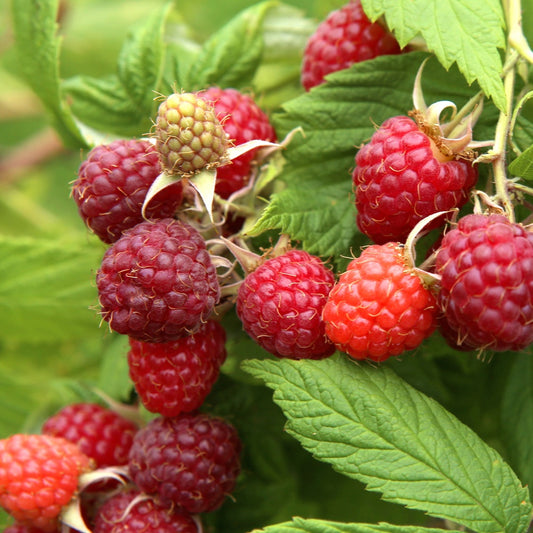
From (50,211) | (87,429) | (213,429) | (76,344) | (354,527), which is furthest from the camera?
(50,211)

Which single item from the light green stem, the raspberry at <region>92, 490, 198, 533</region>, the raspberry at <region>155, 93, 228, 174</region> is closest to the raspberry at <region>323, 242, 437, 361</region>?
the light green stem

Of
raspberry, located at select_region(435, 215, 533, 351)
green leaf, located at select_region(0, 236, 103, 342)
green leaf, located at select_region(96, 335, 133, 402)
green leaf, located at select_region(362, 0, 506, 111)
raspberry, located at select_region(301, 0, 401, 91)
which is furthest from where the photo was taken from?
green leaf, located at select_region(0, 236, 103, 342)

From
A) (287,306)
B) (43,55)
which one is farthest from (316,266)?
(43,55)

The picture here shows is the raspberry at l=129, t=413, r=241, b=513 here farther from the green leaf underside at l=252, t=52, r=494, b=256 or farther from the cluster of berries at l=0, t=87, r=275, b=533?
the green leaf underside at l=252, t=52, r=494, b=256

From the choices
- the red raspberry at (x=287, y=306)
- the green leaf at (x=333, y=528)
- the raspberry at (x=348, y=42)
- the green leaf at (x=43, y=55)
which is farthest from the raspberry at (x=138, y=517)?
the raspberry at (x=348, y=42)

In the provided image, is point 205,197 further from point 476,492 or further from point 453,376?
point 453,376

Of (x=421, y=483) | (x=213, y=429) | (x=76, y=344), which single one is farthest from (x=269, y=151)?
(x=76, y=344)

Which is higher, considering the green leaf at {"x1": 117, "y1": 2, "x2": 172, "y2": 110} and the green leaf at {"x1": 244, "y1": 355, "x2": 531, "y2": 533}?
the green leaf at {"x1": 117, "y1": 2, "x2": 172, "y2": 110}

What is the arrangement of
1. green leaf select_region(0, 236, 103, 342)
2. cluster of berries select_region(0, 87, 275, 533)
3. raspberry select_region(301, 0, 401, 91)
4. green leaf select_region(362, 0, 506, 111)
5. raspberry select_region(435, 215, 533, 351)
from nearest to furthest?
raspberry select_region(435, 215, 533, 351)
cluster of berries select_region(0, 87, 275, 533)
green leaf select_region(362, 0, 506, 111)
raspberry select_region(301, 0, 401, 91)
green leaf select_region(0, 236, 103, 342)
